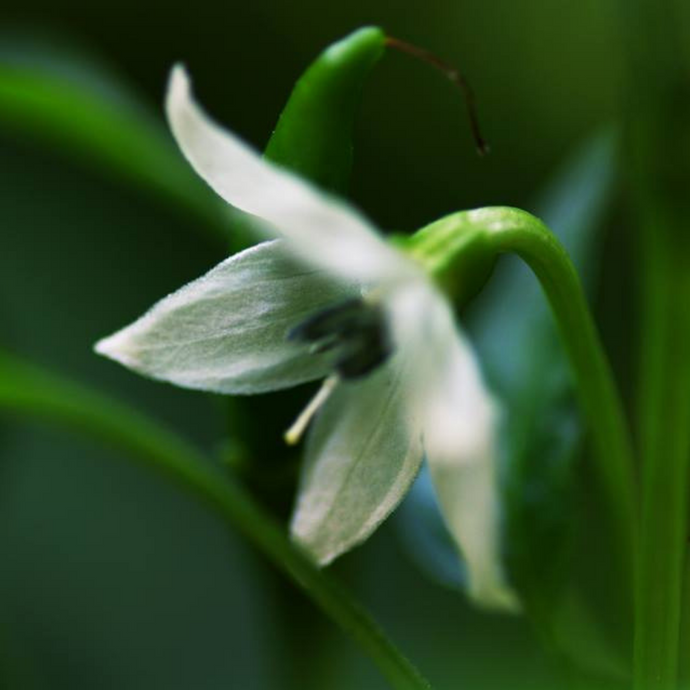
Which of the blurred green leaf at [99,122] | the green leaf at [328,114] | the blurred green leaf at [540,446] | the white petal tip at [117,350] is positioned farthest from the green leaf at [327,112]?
the blurred green leaf at [99,122]

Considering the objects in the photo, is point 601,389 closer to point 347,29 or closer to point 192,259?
Result: point 192,259

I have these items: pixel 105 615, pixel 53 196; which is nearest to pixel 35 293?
pixel 53 196

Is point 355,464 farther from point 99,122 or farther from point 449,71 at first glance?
point 99,122

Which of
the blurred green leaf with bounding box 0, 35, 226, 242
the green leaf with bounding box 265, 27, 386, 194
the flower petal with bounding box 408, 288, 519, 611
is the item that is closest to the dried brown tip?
the green leaf with bounding box 265, 27, 386, 194

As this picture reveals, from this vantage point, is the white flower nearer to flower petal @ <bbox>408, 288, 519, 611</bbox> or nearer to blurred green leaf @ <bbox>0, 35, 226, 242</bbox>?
flower petal @ <bbox>408, 288, 519, 611</bbox>

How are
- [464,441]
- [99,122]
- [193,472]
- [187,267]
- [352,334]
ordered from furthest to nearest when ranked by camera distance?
[187,267] < [99,122] < [193,472] < [352,334] < [464,441]

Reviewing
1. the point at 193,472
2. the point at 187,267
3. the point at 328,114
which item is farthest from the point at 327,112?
the point at 187,267

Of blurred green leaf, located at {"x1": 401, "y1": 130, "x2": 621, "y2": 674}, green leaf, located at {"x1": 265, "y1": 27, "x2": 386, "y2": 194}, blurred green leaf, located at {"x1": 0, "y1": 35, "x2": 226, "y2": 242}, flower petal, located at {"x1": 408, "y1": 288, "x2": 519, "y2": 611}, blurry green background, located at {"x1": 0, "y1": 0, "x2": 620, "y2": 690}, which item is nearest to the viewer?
flower petal, located at {"x1": 408, "y1": 288, "x2": 519, "y2": 611}
